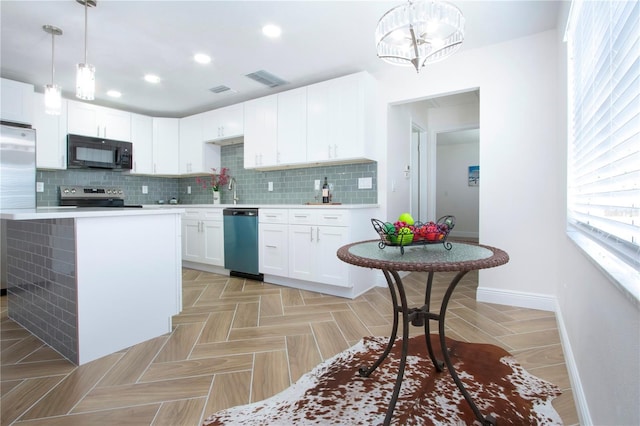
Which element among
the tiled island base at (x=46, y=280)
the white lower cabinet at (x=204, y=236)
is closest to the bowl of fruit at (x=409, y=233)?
the tiled island base at (x=46, y=280)

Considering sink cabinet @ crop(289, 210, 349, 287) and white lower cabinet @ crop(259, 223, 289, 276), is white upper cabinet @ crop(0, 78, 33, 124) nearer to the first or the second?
white lower cabinet @ crop(259, 223, 289, 276)

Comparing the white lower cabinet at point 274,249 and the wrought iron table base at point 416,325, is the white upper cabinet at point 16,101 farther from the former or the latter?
the wrought iron table base at point 416,325

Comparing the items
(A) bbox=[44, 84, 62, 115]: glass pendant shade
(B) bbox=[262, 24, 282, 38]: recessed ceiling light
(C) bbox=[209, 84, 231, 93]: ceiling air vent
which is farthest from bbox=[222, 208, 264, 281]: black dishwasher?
(A) bbox=[44, 84, 62, 115]: glass pendant shade

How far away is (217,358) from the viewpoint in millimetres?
1815

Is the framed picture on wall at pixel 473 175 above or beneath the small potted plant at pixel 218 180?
above

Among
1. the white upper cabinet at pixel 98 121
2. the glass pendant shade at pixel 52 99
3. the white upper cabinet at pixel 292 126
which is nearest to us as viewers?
the glass pendant shade at pixel 52 99

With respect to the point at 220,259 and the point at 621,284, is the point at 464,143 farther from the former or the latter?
the point at 621,284

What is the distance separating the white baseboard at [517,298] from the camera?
2.55 metres

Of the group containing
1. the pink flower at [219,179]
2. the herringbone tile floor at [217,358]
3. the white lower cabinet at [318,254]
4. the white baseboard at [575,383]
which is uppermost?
the pink flower at [219,179]

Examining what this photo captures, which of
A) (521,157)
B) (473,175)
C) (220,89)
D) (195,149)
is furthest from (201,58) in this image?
(473,175)

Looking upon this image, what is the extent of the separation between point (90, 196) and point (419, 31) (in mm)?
4678

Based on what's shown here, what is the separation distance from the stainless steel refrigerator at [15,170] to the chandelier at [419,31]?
12.1 ft

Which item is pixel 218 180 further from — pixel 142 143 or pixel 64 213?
pixel 64 213

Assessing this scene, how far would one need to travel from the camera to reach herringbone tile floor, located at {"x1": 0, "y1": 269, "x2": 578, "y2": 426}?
1374mm
